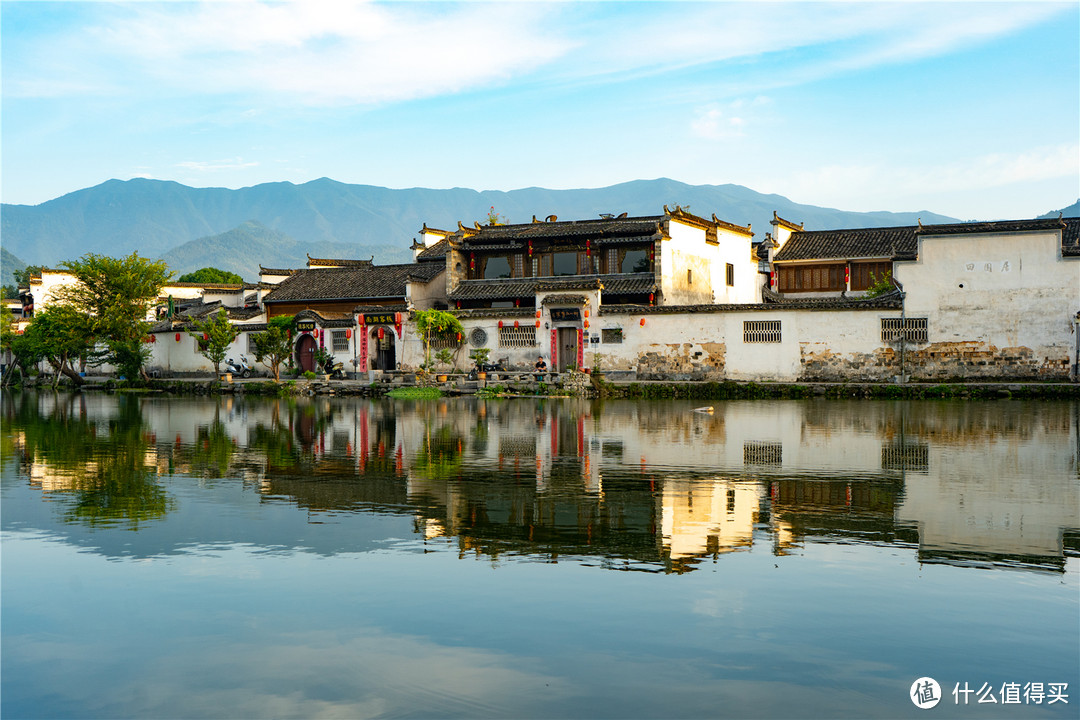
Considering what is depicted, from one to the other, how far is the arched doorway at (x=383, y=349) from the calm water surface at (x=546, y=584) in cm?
2545

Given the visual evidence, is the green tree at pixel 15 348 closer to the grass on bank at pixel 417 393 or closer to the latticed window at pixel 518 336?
the grass on bank at pixel 417 393

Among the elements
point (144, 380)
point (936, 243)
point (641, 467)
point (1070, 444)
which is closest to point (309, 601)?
point (641, 467)

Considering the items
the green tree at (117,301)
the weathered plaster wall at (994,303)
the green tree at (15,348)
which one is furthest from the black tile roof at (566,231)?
the green tree at (15,348)

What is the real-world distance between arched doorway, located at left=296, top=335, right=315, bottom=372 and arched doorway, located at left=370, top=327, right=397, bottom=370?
360 cm

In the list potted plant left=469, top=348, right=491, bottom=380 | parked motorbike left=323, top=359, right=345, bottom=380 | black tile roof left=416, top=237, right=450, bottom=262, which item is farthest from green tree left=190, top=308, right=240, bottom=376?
potted plant left=469, top=348, right=491, bottom=380

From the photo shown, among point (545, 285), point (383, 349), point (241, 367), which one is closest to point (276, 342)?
point (241, 367)

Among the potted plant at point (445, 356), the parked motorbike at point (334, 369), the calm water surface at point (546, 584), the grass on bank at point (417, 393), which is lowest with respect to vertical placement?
the calm water surface at point (546, 584)

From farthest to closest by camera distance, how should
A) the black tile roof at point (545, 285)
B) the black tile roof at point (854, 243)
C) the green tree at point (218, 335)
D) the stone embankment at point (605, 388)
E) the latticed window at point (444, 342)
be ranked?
1. the black tile roof at point (854, 243)
2. the green tree at point (218, 335)
3. the latticed window at point (444, 342)
4. the black tile roof at point (545, 285)
5. the stone embankment at point (605, 388)

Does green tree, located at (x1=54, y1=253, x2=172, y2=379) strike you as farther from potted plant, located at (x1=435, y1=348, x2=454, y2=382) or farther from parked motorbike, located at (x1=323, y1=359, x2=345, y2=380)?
potted plant, located at (x1=435, y1=348, x2=454, y2=382)

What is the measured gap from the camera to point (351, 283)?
46531 millimetres

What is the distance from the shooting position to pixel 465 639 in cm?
642

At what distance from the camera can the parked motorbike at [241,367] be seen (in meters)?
44.5

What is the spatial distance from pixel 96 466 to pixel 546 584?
10554 mm

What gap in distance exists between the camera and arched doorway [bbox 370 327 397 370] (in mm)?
41438
